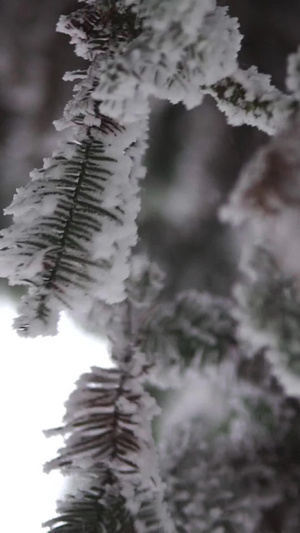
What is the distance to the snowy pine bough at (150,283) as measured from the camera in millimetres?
365

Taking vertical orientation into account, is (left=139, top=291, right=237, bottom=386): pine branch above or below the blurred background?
below

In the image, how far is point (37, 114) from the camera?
5.42ft

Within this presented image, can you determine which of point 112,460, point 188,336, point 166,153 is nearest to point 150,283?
point 188,336

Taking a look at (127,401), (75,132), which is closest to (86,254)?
(75,132)

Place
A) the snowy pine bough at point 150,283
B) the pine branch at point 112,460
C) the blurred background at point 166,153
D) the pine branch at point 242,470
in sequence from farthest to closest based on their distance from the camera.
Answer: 1. the blurred background at point 166,153
2. the pine branch at point 242,470
3. the pine branch at point 112,460
4. the snowy pine bough at point 150,283

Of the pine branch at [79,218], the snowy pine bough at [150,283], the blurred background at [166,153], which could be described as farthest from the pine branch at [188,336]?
the blurred background at [166,153]

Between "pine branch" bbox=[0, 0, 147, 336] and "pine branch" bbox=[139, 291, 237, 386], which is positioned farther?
"pine branch" bbox=[139, 291, 237, 386]

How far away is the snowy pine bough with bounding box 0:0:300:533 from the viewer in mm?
365

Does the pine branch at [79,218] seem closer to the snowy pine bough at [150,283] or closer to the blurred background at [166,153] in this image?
the snowy pine bough at [150,283]

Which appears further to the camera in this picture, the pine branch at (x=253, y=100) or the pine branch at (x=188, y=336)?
the pine branch at (x=188, y=336)

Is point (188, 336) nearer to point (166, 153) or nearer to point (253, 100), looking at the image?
point (253, 100)

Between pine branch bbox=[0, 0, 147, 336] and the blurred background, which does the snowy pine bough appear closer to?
pine branch bbox=[0, 0, 147, 336]

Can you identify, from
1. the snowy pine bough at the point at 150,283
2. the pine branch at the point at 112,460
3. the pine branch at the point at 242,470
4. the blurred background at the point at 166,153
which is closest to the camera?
the snowy pine bough at the point at 150,283

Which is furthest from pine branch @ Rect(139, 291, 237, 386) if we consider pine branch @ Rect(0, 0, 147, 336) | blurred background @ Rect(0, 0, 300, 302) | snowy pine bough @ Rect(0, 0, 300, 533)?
blurred background @ Rect(0, 0, 300, 302)
